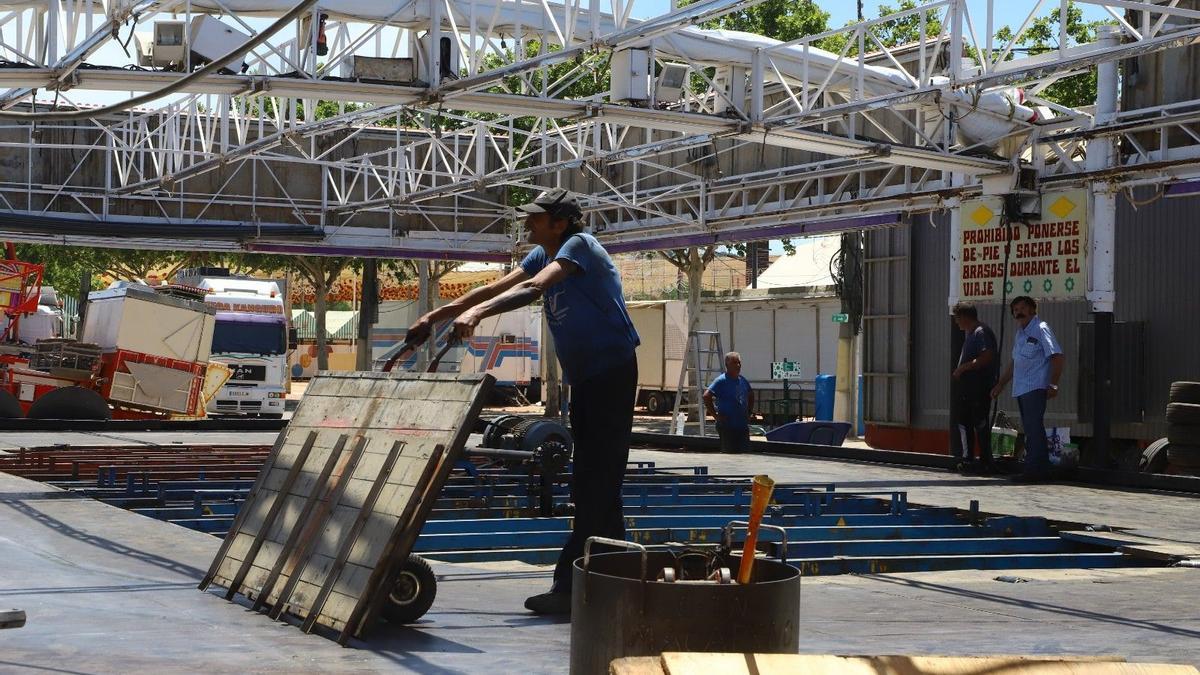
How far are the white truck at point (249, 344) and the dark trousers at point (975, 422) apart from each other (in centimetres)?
2061

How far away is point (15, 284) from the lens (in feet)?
101

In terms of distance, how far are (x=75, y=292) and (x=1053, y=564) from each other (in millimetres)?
57638

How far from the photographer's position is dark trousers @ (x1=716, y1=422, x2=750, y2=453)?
1870 cm

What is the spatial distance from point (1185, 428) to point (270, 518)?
11.2 metres

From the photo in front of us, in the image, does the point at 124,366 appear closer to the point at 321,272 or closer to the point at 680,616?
the point at 321,272

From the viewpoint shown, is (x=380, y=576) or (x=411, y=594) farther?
(x=411, y=594)

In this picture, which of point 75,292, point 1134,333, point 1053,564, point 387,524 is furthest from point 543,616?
point 75,292

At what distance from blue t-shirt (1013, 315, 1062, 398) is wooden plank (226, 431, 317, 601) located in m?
9.56

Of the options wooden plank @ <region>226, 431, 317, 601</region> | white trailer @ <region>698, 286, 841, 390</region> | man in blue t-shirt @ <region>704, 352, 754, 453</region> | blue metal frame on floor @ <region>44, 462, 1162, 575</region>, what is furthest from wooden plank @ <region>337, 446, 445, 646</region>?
white trailer @ <region>698, 286, 841, 390</region>

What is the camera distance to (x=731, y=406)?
735 inches

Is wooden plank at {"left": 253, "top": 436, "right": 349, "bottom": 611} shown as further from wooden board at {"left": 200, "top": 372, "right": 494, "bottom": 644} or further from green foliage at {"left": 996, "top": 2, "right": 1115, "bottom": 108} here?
green foliage at {"left": 996, "top": 2, "right": 1115, "bottom": 108}

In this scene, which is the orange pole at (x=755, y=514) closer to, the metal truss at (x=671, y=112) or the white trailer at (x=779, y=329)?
the metal truss at (x=671, y=112)

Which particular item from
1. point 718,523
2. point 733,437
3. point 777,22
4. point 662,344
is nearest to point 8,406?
point 733,437

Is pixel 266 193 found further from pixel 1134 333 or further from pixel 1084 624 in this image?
pixel 1084 624
